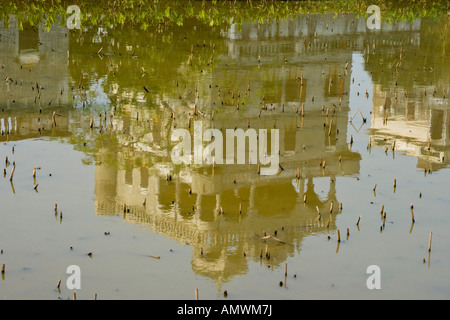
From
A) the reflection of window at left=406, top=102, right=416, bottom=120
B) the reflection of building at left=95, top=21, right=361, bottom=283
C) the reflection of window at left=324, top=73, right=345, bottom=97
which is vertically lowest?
the reflection of building at left=95, top=21, right=361, bottom=283

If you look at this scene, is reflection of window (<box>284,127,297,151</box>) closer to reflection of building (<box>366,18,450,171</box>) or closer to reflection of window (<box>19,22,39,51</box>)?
reflection of building (<box>366,18,450,171</box>)

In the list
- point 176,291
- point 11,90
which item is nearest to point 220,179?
point 176,291

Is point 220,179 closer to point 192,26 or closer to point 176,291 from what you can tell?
point 176,291

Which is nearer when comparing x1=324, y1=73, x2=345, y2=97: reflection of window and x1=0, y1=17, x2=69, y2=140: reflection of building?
x1=0, y1=17, x2=69, y2=140: reflection of building

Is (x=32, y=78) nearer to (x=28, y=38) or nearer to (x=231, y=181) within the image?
(x=28, y=38)

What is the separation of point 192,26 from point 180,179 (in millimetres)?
18430

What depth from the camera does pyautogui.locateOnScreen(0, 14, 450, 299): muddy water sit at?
1147 cm

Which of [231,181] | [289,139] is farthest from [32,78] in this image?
[231,181]

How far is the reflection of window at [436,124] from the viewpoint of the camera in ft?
63.4

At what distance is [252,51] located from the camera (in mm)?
29234

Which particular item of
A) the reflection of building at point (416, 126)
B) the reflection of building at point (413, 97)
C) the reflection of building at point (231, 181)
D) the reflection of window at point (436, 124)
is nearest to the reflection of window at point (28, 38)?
the reflection of building at point (231, 181)

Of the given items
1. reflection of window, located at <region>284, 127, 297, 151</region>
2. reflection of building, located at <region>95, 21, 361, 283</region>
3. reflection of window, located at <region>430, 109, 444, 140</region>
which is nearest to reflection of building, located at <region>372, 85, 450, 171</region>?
reflection of window, located at <region>430, 109, 444, 140</region>
